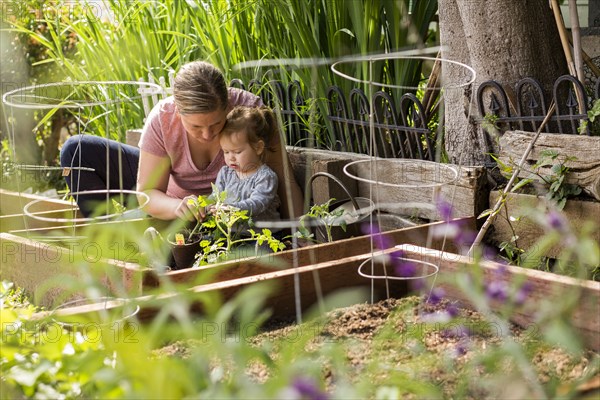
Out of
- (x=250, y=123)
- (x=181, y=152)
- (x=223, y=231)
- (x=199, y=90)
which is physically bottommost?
(x=223, y=231)

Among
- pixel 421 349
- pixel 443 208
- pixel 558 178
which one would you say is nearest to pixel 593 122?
pixel 558 178

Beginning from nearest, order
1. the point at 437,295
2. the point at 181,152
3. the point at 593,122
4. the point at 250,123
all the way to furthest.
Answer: the point at 437,295
the point at 593,122
the point at 250,123
the point at 181,152

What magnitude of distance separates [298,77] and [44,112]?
127 inches

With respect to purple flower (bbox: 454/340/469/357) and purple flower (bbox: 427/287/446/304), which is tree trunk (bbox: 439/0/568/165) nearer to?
purple flower (bbox: 427/287/446/304)

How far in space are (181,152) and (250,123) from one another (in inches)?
16.3

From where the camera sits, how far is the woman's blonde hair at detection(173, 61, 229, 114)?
3.24m

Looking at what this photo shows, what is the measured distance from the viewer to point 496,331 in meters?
2.19

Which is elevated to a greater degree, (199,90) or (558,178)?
(199,90)

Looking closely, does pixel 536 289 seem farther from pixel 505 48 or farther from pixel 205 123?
pixel 205 123

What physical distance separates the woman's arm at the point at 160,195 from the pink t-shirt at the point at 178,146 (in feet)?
0.12

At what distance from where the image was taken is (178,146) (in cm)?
362

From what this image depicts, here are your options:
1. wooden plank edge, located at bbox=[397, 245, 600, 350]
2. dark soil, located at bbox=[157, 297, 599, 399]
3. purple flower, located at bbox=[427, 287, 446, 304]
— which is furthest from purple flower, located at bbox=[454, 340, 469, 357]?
purple flower, located at bbox=[427, 287, 446, 304]

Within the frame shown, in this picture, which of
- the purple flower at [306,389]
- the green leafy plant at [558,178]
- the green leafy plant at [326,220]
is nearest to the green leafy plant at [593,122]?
the green leafy plant at [558,178]

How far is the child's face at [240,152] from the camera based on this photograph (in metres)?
3.35
